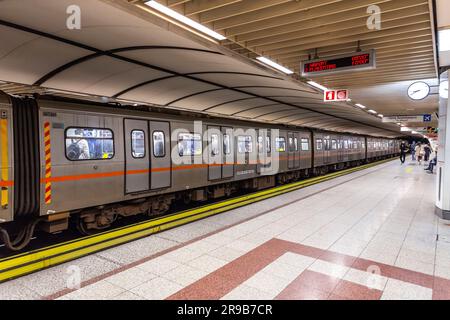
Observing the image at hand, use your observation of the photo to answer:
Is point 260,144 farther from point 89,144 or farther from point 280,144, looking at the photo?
point 89,144

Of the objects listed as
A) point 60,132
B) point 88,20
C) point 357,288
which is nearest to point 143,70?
point 88,20

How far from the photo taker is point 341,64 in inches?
235

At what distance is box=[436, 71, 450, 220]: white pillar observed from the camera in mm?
6734

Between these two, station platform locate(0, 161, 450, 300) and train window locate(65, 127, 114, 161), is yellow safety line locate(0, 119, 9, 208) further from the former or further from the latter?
station platform locate(0, 161, 450, 300)

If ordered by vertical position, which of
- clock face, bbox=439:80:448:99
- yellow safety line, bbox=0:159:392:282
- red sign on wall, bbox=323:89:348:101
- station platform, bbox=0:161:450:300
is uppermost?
red sign on wall, bbox=323:89:348:101

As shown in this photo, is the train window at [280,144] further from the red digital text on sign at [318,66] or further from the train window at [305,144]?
the red digital text on sign at [318,66]

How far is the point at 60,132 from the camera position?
5.21m

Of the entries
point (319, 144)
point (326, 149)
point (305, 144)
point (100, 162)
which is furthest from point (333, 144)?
point (100, 162)

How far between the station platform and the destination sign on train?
3241mm

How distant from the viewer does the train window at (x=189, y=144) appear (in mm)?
7686

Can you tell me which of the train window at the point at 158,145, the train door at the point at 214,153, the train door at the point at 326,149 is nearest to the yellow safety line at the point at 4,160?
the train window at the point at 158,145

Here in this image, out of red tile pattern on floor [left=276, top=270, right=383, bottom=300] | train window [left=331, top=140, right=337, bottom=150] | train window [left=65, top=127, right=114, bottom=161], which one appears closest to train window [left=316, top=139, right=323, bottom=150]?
train window [left=331, top=140, right=337, bottom=150]

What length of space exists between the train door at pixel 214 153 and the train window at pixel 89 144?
3.31 m

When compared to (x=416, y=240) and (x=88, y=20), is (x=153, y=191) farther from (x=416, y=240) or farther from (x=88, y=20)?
(x=416, y=240)
